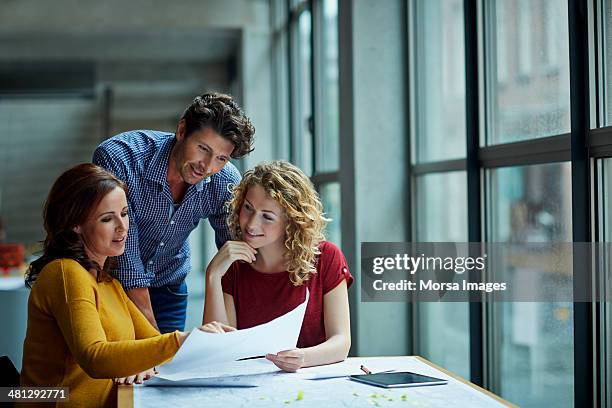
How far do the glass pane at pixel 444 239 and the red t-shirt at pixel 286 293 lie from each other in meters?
1.11

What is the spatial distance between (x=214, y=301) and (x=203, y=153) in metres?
0.42

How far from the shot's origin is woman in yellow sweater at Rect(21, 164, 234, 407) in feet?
5.70

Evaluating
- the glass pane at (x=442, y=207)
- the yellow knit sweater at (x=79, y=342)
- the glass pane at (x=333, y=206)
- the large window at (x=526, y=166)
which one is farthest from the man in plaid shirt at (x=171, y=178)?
the glass pane at (x=333, y=206)

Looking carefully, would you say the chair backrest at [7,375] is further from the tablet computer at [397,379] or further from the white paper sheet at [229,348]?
the tablet computer at [397,379]

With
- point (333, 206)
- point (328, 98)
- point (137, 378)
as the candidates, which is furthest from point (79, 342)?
point (328, 98)

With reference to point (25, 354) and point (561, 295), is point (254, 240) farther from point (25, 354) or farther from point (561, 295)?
point (561, 295)

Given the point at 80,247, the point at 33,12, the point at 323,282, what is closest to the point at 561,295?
the point at 323,282

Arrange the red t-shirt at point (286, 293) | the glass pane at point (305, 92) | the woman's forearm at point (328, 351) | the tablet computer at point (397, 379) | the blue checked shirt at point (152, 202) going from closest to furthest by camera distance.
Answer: the tablet computer at point (397, 379), the woman's forearm at point (328, 351), the red t-shirt at point (286, 293), the blue checked shirt at point (152, 202), the glass pane at point (305, 92)

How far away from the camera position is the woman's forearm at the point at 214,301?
2.27 meters

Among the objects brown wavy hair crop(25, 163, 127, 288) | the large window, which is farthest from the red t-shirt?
the large window

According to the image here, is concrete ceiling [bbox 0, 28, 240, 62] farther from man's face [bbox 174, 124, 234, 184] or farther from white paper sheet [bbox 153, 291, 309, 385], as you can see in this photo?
white paper sheet [bbox 153, 291, 309, 385]

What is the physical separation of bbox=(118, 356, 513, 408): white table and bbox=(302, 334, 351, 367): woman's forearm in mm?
135

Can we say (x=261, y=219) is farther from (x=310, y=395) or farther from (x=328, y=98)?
(x=328, y=98)

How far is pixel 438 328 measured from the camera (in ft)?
11.9
